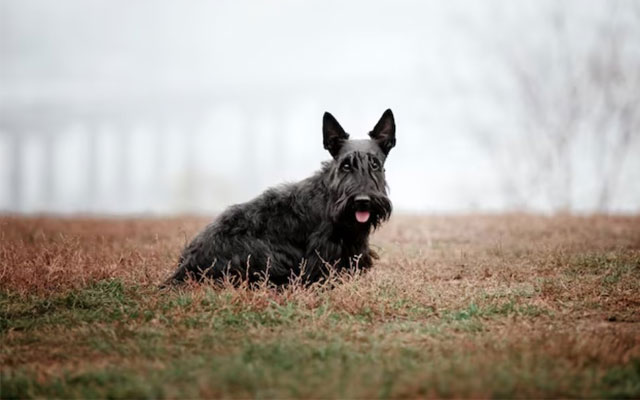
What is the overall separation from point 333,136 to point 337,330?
9.23ft

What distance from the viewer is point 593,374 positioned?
4984mm

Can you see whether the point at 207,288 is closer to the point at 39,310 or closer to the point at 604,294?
the point at 39,310

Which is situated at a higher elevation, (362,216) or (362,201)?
(362,201)

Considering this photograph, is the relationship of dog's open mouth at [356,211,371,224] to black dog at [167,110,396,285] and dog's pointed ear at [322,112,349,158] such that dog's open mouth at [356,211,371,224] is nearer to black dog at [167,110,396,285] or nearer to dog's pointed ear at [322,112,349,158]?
black dog at [167,110,396,285]

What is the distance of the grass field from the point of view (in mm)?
4812

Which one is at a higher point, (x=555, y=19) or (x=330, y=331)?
(x=555, y=19)

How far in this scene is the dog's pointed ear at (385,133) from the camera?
8.31 meters

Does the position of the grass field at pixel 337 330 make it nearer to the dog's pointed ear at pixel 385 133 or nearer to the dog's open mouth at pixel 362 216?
the dog's open mouth at pixel 362 216

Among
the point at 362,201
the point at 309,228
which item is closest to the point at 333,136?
the point at 362,201

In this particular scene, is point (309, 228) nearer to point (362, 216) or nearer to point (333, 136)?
point (362, 216)

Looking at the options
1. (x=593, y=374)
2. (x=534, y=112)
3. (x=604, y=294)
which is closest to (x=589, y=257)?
(x=604, y=294)

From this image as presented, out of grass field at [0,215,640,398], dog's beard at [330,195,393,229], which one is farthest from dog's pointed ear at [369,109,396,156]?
grass field at [0,215,640,398]

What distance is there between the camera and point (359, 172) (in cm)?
786

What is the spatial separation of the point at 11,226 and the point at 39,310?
9.08 m
